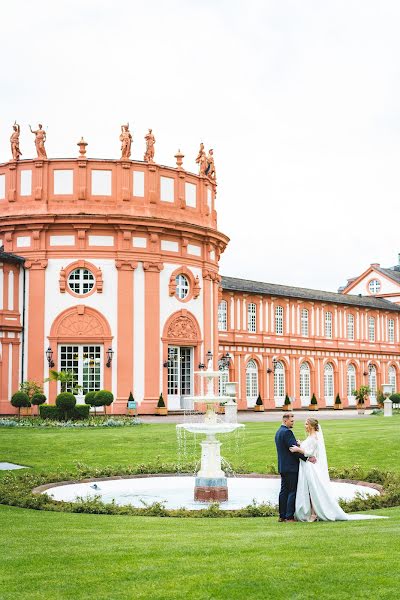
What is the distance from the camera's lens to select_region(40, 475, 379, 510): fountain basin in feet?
49.5

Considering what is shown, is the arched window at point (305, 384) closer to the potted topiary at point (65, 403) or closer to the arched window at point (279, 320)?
the arched window at point (279, 320)

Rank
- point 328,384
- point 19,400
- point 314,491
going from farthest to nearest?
point 328,384 < point 19,400 < point 314,491

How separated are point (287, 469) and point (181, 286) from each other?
30.4 meters

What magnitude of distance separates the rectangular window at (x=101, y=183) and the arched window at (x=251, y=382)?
19.0m

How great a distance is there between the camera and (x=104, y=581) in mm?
7445

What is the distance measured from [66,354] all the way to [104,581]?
107 feet

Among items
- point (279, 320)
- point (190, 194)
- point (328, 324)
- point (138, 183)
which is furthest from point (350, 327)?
point (138, 183)

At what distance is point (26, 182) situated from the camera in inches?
1581

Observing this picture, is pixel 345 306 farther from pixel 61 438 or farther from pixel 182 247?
pixel 61 438

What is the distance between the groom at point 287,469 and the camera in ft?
39.8

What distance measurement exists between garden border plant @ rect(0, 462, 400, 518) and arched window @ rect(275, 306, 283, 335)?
1532 inches

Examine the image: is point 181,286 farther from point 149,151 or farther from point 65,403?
point 65,403

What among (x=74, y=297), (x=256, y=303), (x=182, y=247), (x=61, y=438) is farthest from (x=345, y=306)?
(x=61, y=438)

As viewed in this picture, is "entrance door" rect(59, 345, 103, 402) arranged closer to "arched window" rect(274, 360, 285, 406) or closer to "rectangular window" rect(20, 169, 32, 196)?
"rectangular window" rect(20, 169, 32, 196)
